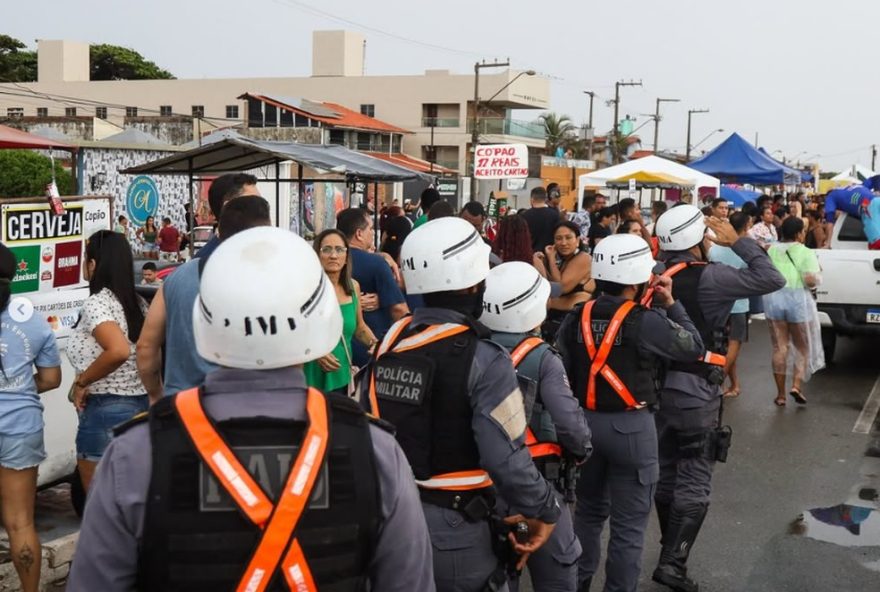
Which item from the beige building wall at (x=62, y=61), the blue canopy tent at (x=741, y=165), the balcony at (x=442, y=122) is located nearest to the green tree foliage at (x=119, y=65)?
the beige building wall at (x=62, y=61)

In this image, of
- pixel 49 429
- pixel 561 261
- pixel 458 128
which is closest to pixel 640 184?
pixel 561 261

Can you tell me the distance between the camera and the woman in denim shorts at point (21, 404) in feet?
14.1

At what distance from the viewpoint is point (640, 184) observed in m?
19.7

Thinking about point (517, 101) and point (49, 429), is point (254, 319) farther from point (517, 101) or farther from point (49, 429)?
point (517, 101)

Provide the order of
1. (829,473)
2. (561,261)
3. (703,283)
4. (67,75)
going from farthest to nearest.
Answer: (67,75)
(561,261)
(829,473)
(703,283)

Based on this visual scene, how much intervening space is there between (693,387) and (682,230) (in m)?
0.92

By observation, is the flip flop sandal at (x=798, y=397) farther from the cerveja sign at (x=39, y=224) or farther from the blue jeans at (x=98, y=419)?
the blue jeans at (x=98, y=419)

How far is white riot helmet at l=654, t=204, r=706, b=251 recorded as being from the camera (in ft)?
18.8

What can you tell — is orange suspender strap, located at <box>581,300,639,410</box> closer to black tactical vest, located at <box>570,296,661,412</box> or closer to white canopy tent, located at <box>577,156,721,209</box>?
black tactical vest, located at <box>570,296,661,412</box>

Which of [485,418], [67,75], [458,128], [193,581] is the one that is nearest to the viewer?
[193,581]

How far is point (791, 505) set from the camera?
6.99 meters

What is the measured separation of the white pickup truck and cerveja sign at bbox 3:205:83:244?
879 cm

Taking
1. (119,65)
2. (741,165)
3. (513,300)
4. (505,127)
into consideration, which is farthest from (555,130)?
(513,300)

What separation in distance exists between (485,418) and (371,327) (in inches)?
127
